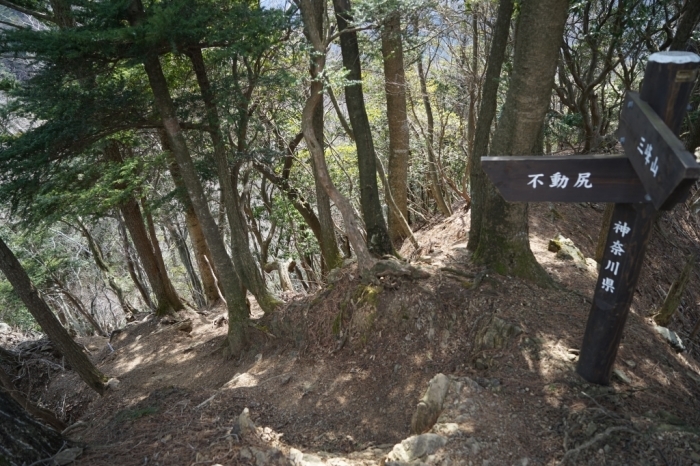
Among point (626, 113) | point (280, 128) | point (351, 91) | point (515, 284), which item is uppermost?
point (626, 113)

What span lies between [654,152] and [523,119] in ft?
8.04

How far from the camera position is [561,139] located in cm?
1261

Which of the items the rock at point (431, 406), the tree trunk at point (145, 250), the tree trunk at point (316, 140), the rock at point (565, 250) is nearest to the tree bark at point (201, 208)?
the tree trunk at point (316, 140)

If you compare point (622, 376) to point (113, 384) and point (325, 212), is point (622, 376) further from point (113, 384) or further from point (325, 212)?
point (113, 384)

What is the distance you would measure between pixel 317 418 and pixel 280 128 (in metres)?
7.02

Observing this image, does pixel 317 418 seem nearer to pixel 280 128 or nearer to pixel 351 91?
pixel 351 91

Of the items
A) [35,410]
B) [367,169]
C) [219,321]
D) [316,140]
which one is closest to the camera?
[35,410]

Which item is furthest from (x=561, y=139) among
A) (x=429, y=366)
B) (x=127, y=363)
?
(x=127, y=363)

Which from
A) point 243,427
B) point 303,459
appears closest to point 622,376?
point 303,459

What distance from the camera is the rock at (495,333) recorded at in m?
4.75

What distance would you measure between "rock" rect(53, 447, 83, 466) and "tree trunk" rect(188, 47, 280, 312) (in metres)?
4.05

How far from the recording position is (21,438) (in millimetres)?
3381

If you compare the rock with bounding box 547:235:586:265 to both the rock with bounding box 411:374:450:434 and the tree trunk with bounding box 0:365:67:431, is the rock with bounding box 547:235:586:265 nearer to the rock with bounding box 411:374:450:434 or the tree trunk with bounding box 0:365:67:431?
the rock with bounding box 411:374:450:434

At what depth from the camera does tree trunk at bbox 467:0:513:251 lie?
229 inches
